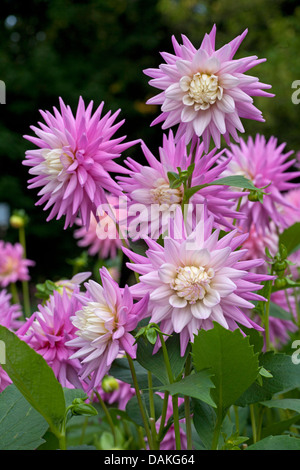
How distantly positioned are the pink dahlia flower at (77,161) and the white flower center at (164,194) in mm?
35

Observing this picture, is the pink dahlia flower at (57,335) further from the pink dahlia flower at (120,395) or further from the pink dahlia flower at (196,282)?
the pink dahlia flower at (120,395)

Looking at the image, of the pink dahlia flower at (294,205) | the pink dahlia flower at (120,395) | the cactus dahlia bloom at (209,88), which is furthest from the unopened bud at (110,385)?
the pink dahlia flower at (294,205)

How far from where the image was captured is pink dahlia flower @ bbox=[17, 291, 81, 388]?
1.77ft

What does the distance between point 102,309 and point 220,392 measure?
114 millimetres

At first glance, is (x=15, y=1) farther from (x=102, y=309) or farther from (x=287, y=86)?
(x=102, y=309)

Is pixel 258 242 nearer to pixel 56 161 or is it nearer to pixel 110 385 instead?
pixel 110 385

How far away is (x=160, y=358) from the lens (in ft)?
1.49

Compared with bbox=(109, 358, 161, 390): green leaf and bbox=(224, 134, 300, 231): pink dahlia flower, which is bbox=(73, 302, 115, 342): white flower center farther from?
bbox=(224, 134, 300, 231): pink dahlia flower

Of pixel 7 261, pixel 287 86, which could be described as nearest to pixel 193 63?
pixel 7 261

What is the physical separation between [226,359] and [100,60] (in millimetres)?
8405

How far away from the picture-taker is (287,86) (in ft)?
17.7

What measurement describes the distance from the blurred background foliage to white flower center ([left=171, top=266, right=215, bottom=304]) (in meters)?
5.14
